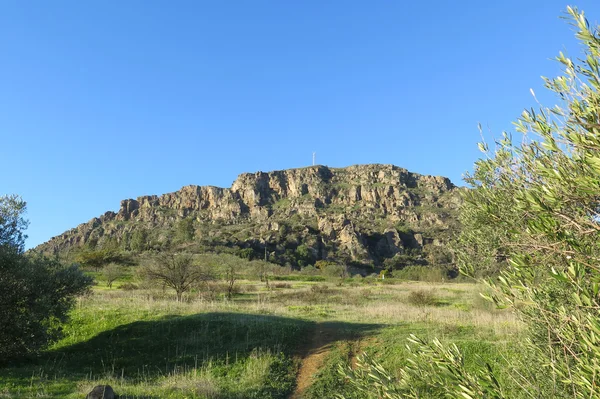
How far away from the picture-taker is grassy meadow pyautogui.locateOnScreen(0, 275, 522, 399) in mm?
12281

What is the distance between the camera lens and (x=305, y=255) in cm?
12650

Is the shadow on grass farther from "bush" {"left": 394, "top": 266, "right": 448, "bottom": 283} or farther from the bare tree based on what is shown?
"bush" {"left": 394, "top": 266, "right": 448, "bottom": 283}

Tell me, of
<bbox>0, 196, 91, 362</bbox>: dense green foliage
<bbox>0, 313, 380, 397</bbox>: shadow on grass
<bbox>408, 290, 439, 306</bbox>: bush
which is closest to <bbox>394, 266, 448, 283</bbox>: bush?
<bbox>408, 290, 439, 306</bbox>: bush

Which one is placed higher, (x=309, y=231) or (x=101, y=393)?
(x=309, y=231)

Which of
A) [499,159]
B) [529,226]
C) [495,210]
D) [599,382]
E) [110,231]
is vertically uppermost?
[110,231]

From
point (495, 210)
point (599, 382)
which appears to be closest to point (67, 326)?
point (495, 210)

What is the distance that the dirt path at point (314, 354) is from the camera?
1330cm

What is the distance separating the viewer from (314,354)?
15.9 metres

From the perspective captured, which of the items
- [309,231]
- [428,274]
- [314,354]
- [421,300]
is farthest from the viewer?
[309,231]

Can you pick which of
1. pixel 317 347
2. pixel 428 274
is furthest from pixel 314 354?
pixel 428 274

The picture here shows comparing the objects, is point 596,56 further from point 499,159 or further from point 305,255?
point 305,255

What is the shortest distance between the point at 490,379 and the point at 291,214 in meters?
178

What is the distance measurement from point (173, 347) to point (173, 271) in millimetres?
14423

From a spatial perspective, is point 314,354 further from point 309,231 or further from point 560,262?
point 309,231
